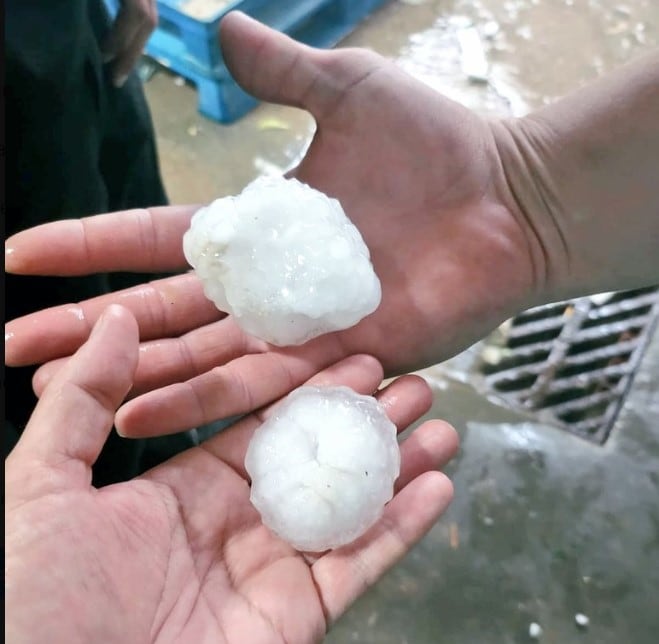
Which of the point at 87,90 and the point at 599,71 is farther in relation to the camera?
the point at 599,71

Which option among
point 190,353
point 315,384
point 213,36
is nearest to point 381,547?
point 315,384

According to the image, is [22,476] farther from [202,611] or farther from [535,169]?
→ [535,169]

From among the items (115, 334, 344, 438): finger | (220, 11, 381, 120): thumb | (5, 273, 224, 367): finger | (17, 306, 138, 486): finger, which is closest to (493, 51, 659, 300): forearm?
(220, 11, 381, 120): thumb

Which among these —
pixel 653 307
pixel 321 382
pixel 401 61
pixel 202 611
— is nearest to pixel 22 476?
pixel 202 611

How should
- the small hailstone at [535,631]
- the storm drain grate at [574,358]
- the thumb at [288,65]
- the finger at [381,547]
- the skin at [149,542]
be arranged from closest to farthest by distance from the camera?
the skin at [149,542]
the finger at [381,547]
the thumb at [288,65]
the small hailstone at [535,631]
the storm drain grate at [574,358]

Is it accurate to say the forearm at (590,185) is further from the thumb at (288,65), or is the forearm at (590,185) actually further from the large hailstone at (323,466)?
the large hailstone at (323,466)

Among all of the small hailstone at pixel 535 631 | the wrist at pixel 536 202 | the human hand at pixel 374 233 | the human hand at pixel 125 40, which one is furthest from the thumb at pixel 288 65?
the small hailstone at pixel 535 631
